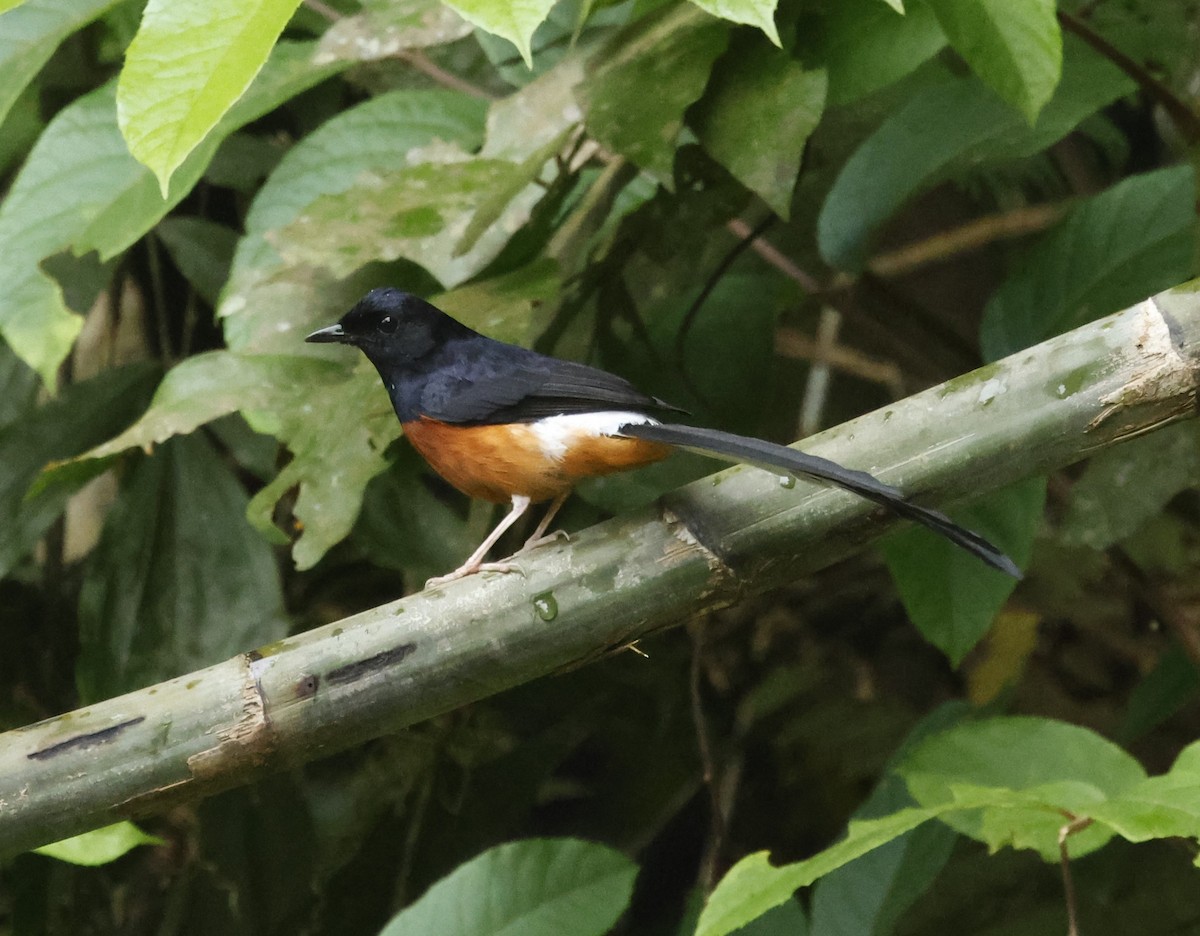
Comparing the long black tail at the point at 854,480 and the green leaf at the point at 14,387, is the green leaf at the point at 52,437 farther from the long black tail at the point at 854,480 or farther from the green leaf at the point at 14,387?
the long black tail at the point at 854,480

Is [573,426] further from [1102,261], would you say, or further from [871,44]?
[1102,261]

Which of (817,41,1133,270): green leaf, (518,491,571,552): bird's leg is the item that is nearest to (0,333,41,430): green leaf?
(518,491,571,552): bird's leg

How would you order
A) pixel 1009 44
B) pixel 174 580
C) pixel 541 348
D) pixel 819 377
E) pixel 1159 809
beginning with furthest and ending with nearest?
pixel 819 377
pixel 174 580
pixel 541 348
pixel 1009 44
pixel 1159 809

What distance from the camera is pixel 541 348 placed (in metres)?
1.91

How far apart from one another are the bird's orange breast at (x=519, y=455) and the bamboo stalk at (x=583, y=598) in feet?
0.81

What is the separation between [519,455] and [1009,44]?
797mm

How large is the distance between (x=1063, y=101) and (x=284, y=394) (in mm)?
1257

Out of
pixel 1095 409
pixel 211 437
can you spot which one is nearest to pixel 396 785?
pixel 211 437

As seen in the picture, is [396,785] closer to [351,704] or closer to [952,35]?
[351,704]

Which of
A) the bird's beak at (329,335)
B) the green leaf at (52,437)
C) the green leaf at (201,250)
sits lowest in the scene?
the green leaf at (52,437)

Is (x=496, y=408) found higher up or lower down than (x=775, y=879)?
higher up

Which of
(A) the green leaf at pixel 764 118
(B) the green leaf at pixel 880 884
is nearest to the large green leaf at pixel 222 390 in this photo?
(A) the green leaf at pixel 764 118

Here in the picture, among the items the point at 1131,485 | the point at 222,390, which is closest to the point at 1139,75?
the point at 1131,485

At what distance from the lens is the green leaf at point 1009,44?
141 centimetres
